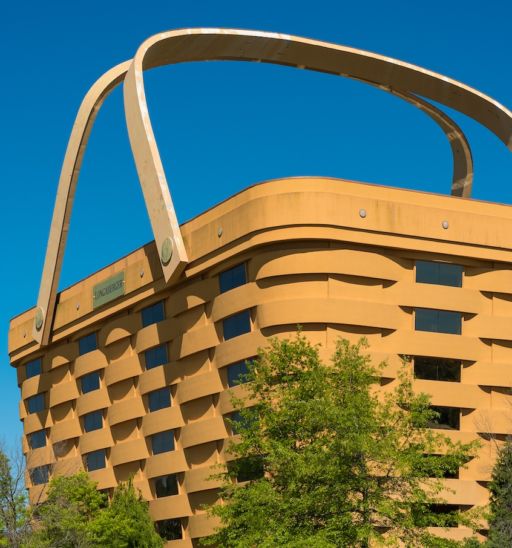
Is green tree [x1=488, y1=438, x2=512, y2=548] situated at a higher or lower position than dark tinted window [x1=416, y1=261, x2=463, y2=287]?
lower

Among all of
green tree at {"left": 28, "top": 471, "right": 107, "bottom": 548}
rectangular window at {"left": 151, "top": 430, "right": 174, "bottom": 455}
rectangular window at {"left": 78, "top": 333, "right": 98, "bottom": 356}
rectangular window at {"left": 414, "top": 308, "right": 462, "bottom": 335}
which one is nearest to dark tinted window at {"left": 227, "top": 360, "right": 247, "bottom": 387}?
rectangular window at {"left": 151, "top": 430, "right": 174, "bottom": 455}

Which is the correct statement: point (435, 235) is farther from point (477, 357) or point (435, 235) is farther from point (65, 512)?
point (65, 512)

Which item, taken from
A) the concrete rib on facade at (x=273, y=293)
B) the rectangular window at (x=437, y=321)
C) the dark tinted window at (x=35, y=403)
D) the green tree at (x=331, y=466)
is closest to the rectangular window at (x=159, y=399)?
the concrete rib on facade at (x=273, y=293)

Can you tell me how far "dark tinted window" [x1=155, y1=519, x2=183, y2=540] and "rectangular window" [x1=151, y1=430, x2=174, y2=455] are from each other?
356cm

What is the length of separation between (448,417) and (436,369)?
2242 mm

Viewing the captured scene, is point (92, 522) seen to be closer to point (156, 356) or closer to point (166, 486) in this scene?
point (166, 486)

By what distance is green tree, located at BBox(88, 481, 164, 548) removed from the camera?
56.3 meters

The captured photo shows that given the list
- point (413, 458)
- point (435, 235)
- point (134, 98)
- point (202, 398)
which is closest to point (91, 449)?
point (202, 398)

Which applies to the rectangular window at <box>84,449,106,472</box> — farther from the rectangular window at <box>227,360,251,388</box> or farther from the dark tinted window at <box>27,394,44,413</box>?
the rectangular window at <box>227,360,251,388</box>

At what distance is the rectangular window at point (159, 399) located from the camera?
59597 millimetres

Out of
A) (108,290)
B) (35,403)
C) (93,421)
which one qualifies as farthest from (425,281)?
(35,403)

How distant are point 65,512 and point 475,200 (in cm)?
2460

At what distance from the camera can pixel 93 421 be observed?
67500 millimetres

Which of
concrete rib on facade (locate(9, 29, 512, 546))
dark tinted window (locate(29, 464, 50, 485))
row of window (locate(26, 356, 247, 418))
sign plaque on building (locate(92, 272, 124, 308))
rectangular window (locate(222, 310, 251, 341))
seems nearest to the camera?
concrete rib on facade (locate(9, 29, 512, 546))
